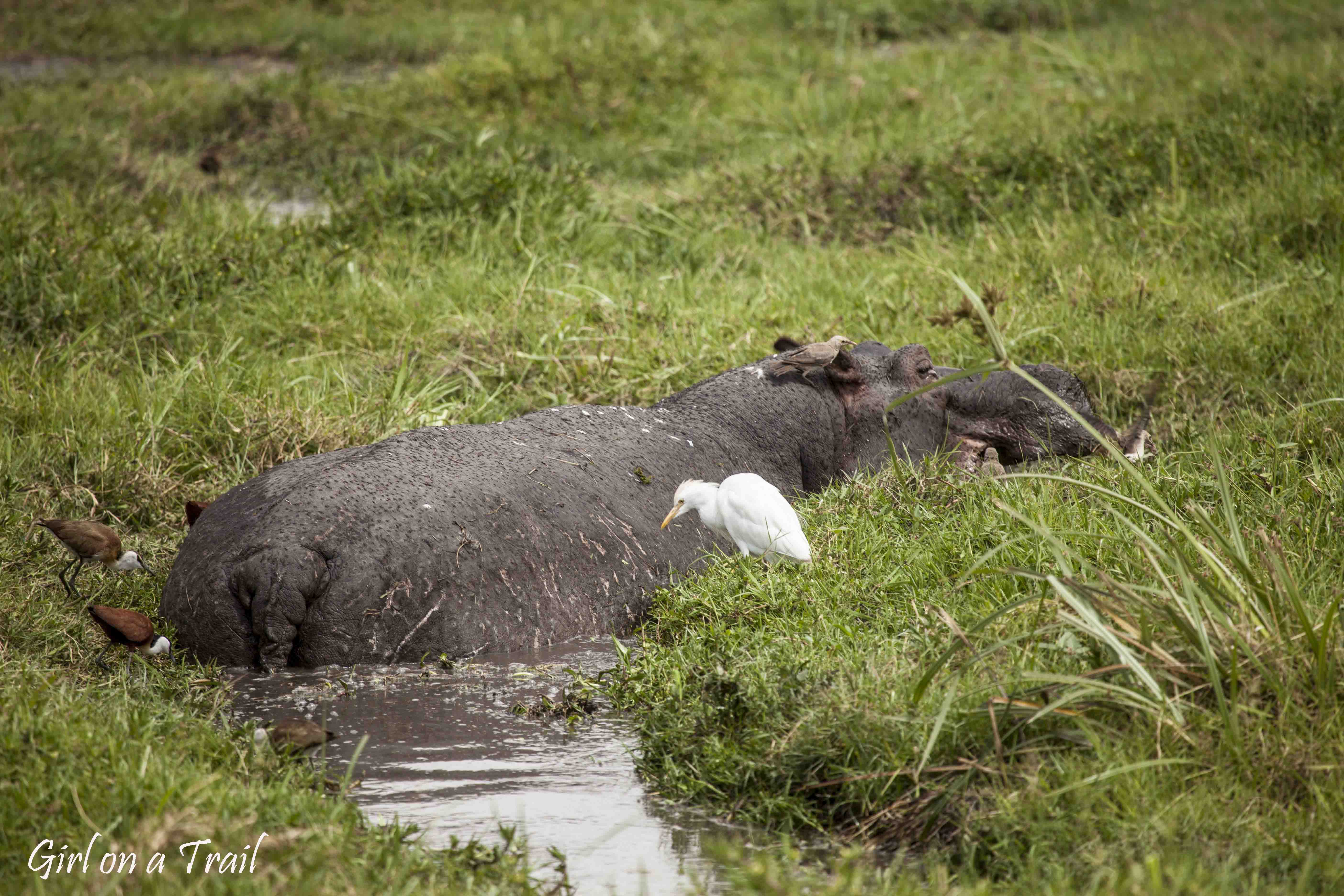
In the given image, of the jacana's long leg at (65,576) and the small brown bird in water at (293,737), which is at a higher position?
the small brown bird in water at (293,737)

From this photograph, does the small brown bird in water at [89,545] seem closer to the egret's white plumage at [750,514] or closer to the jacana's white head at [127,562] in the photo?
the jacana's white head at [127,562]

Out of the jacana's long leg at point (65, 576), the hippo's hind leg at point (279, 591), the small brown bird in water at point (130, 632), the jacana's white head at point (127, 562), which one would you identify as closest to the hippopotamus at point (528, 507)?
the hippo's hind leg at point (279, 591)

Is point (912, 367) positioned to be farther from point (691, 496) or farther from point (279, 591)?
point (279, 591)

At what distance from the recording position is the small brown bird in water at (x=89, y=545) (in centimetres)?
440

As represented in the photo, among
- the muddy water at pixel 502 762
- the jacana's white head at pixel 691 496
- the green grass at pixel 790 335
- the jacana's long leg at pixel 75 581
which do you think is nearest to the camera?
the green grass at pixel 790 335

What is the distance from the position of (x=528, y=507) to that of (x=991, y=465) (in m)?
1.95

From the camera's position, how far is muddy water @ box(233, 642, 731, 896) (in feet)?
9.95

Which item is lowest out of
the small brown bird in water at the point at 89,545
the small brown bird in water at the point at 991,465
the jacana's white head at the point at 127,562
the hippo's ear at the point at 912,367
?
the small brown bird in water at the point at 991,465

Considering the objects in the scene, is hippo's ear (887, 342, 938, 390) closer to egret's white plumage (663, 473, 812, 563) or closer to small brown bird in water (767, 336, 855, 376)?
small brown bird in water (767, 336, 855, 376)

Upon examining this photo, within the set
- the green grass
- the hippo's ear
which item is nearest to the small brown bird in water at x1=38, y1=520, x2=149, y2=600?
the green grass

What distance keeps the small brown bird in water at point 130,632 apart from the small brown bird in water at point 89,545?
1.20ft

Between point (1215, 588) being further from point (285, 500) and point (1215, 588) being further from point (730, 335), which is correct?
point (730, 335)

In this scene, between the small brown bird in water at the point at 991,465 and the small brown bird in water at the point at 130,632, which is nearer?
the small brown bird in water at the point at 130,632

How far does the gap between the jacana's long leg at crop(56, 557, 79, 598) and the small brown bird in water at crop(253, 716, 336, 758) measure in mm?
1465
